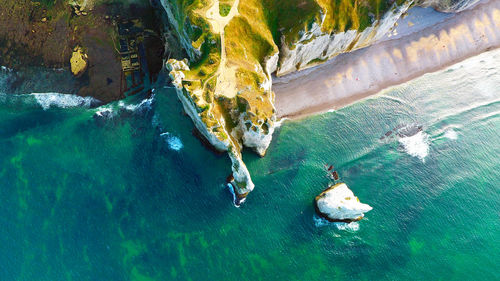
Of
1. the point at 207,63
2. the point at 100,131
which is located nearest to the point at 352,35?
the point at 207,63

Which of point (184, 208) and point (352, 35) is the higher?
point (352, 35)

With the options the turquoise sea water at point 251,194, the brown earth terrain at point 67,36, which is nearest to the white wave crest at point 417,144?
the turquoise sea water at point 251,194

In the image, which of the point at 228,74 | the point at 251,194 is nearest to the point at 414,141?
the point at 251,194

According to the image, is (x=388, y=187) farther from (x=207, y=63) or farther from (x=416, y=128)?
(x=207, y=63)

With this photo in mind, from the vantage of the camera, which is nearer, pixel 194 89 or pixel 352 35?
pixel 194 89

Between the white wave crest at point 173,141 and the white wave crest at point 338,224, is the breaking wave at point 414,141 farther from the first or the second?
the white wave crest at point 173,141

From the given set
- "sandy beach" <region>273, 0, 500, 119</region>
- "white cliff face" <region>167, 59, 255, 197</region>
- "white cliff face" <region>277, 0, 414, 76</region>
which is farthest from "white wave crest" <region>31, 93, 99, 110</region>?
"white cliff face" <region>277, 0, 414, 76</region>
